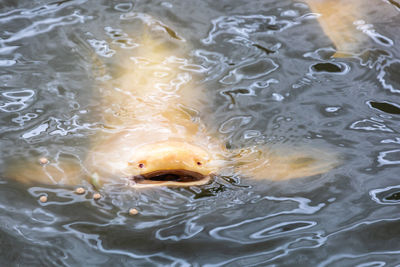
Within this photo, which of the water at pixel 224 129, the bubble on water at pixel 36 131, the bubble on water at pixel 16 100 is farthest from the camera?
the bubble on water at pixel 16 100

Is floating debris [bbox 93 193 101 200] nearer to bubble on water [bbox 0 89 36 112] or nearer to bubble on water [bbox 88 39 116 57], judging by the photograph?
bubble on water [bbox 0 89 36 112]

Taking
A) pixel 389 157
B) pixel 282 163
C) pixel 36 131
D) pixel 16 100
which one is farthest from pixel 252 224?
pixel 16 100

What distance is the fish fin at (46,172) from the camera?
2902 mm

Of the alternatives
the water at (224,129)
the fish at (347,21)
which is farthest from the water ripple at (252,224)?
the fish at (347,21)

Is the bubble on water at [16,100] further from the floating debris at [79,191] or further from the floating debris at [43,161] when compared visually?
the floating debris at [79,191]

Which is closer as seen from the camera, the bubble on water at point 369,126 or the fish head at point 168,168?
the fish head at point 168,168

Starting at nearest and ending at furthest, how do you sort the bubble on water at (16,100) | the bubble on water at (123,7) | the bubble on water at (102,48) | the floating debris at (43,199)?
the floating debris at (43,199) → the bubble on water at (16,100) → the bubble on water at (102,48) → the bubble on water at (123,7)

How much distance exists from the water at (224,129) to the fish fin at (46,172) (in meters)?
0.04

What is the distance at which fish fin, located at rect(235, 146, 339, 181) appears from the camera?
117 inches

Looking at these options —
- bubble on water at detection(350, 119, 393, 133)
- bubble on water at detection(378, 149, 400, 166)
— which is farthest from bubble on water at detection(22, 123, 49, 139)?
bubble on water at detection(378, 149, 400, 166)

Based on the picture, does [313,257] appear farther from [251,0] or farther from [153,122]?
[251,0]

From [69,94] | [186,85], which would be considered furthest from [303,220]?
[69,94]

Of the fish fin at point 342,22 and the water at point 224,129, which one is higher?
the fish fin at point 342,22

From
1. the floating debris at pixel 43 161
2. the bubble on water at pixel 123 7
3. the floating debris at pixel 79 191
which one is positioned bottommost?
the floating debris at pixel 79 191
